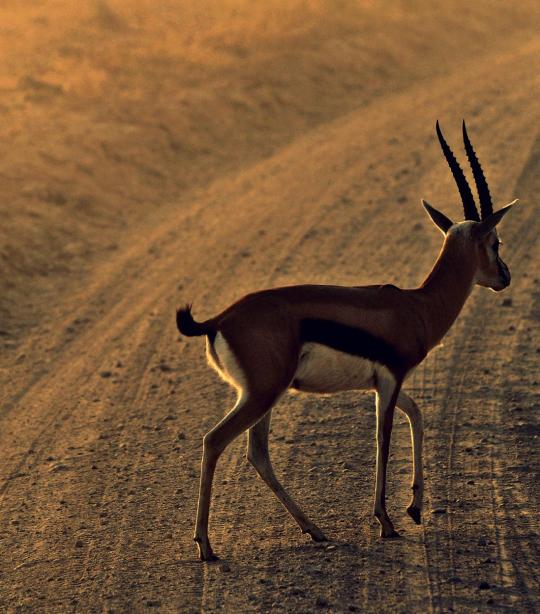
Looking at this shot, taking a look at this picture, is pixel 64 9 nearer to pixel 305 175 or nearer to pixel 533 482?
pixel 305 175

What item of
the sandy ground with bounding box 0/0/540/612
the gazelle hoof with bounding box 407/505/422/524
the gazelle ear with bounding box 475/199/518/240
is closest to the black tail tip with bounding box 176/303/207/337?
the sandy ground with bounding box 0/0/540/612

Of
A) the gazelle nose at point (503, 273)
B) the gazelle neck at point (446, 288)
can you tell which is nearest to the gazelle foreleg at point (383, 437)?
the gazelle neck at point (446, 288)

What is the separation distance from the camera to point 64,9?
26297 millimetres

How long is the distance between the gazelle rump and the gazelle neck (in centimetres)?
2

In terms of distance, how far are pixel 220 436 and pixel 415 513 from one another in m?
1.56

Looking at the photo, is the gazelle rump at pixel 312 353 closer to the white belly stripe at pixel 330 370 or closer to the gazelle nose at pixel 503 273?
the white belly stripe at pixel 330 370

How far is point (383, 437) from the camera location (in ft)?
26.1

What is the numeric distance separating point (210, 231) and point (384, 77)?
908 cm

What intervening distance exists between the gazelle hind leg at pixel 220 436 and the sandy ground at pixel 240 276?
23 centimetres

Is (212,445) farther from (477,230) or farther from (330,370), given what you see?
(477,230)

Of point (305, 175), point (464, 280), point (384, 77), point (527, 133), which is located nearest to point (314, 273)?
point (305, 175)

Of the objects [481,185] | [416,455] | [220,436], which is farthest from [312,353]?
[481,185]

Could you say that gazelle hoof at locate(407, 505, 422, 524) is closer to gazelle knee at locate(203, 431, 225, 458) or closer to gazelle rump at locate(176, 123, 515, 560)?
gazelle rump at locate(176, 123, 515, 560)

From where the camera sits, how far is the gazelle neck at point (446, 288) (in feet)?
27.6
